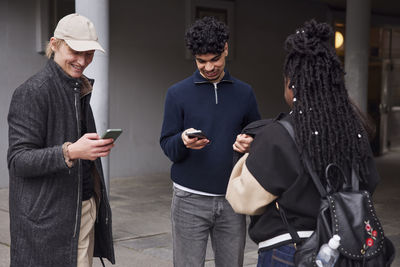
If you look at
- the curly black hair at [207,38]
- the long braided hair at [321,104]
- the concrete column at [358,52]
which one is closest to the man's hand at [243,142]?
the long braided hair at [321,104]

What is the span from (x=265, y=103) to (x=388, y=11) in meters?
3.95

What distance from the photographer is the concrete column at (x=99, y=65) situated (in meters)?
5.71

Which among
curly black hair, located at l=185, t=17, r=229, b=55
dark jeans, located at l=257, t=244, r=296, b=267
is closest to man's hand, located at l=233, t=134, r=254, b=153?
dark jeans, located at l=257, t=244, r=296, b=267

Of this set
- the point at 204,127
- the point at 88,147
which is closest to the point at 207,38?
the point at 204,127

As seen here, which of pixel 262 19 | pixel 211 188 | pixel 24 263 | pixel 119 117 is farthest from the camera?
pixel 262 19

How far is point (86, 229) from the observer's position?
10.2ft

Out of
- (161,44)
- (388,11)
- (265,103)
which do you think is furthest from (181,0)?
(388,11)

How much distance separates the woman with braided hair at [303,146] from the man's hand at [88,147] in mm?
662

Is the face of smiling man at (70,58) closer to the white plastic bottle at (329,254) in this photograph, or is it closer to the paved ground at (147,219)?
the white plastic bottle at (329,254)

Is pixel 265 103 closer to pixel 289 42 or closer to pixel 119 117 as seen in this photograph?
pixel 119 117

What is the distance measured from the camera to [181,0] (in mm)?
10602

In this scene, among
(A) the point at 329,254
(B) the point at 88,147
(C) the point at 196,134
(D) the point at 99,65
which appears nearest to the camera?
(A) the point at 329,254

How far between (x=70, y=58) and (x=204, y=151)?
911 mm

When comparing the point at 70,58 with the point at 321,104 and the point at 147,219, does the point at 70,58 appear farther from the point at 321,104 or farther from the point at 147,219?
the point at 147,219
